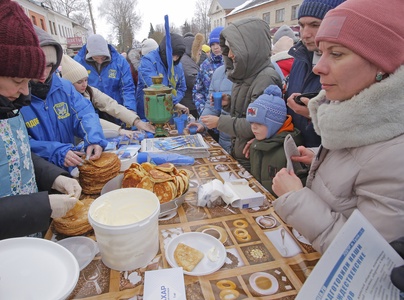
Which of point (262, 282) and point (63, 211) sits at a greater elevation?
point (63, 211)

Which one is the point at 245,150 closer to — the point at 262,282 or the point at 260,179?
the point at 260,179

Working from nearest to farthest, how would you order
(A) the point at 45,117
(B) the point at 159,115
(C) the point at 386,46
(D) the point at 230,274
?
(C) the point at 386,46, (D) the point at 230,274, (A) the point at 45,117, (B) the point at 159,115

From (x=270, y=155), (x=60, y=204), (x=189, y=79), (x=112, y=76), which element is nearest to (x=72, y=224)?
(x=60, y=204)

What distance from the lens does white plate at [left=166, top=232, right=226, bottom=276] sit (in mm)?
1011

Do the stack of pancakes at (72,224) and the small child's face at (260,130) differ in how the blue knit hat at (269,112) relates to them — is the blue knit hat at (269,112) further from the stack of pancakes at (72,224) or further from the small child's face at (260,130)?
the stack of pancakes at (72,224)

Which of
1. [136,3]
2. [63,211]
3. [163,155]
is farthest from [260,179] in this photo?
[136,3]

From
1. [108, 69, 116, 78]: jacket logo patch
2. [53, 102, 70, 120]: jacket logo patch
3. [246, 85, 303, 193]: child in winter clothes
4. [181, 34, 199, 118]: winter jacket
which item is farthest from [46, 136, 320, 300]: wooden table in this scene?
[181, 34, 199, 118]: winter jacket

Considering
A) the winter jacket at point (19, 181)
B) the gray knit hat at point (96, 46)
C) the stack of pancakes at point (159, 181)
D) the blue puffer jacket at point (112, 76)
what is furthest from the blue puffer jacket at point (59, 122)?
the gray knit hat at point (96, 46)

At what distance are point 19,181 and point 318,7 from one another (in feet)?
6.98

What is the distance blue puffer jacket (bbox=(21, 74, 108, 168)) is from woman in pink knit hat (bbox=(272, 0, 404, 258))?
4.81 feet

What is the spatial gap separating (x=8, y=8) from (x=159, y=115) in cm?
156

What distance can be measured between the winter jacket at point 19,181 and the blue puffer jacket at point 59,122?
0.16 m

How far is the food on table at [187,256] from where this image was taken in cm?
102

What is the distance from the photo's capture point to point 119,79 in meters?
3.57
